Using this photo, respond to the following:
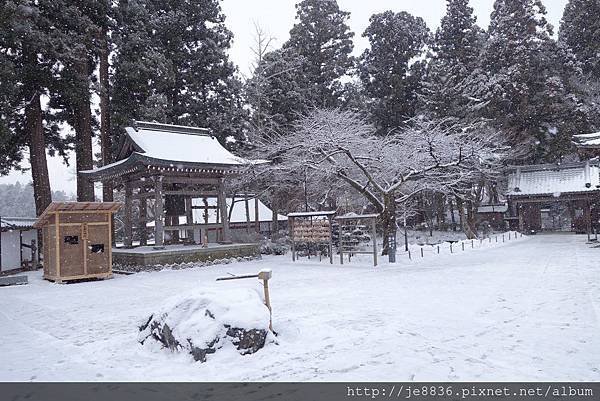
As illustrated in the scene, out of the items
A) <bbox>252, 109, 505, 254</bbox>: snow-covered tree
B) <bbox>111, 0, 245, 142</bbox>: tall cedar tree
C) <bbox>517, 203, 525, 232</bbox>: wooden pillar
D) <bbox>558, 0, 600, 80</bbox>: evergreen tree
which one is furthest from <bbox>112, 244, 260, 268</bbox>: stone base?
<bbox>558, 0, 600, 80</bbox>: evergreen tree

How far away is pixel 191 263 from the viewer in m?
16.4

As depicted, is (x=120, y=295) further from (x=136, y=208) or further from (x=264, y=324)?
(x=136, y=208)

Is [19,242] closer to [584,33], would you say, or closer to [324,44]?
[324,44]

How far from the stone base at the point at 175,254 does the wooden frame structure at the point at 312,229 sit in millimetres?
2801

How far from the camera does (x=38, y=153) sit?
19188 millimetres

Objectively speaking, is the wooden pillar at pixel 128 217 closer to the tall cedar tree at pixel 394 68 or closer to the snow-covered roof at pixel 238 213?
the snow-covered roof at pixel 238 213

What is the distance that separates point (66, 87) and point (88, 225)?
8091 mm

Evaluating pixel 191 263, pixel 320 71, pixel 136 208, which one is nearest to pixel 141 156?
pixel 191 263

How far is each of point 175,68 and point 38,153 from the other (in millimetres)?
8266

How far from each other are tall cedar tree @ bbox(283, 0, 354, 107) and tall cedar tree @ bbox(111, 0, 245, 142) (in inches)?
331

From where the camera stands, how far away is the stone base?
1540cm

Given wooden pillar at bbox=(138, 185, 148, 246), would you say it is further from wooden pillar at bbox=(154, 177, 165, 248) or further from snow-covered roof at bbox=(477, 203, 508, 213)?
snow-covered roof at bbox=(477, 203, 508, 213)

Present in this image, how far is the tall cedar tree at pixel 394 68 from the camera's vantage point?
33.6 m

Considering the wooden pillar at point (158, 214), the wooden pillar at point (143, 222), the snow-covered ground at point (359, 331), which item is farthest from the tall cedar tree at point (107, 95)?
the snow-covered ground at point (359, 331)
